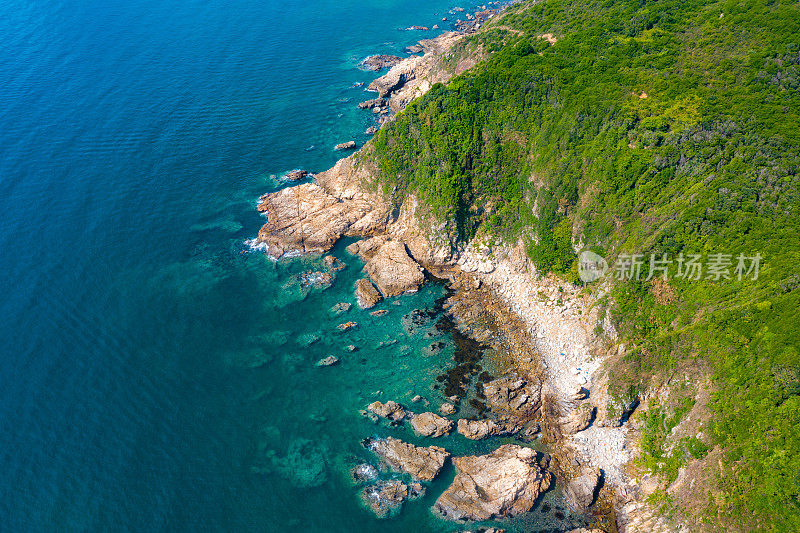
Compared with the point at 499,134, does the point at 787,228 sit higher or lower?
lower

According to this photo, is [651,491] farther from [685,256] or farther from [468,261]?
[468,261]

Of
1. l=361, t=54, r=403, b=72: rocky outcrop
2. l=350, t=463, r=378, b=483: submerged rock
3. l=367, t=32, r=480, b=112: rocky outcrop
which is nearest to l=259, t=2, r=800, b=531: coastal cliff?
l=350, t=463, r=378, b=483: submerged rock

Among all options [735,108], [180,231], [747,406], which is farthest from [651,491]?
[180,231]

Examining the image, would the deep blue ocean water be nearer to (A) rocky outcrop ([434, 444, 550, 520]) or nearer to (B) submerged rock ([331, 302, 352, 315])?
(B) submerged rock ([331, 302, 352, 315])

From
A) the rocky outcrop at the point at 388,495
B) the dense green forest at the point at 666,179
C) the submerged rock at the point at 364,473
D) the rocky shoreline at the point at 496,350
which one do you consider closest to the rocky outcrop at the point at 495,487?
the rocky shoreline at the point at 496,350

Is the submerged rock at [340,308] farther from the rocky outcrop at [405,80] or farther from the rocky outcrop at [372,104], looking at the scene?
the rocky outcrop at [372,104]

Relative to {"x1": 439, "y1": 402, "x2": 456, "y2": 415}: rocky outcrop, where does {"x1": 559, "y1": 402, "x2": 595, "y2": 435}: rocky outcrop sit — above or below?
below
